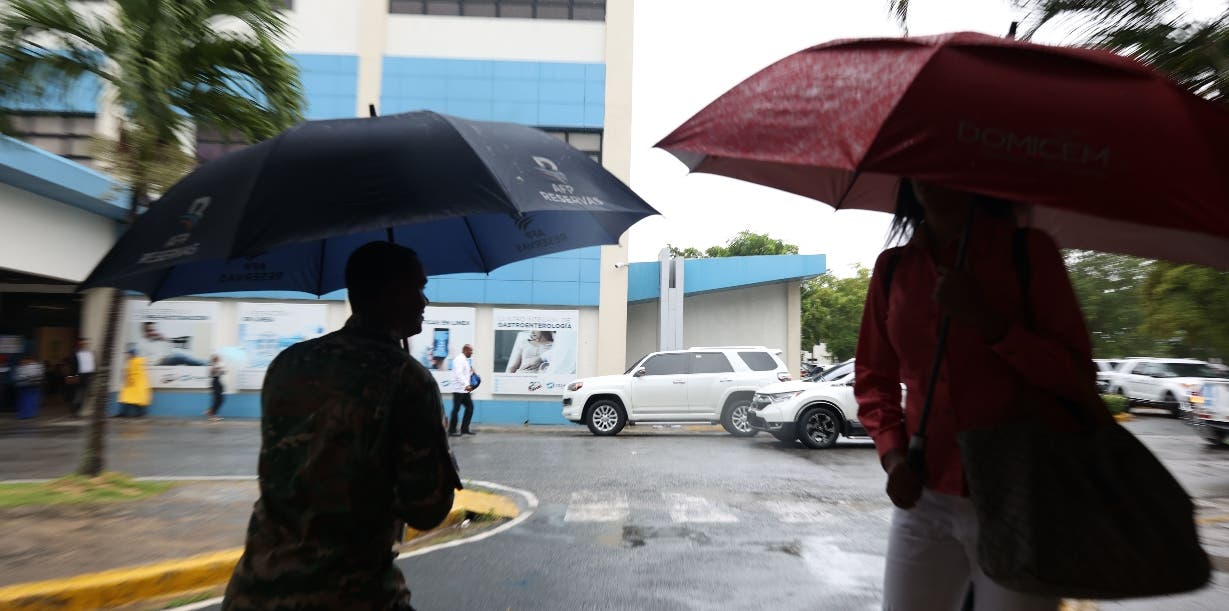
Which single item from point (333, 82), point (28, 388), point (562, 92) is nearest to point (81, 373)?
point (28, 388)

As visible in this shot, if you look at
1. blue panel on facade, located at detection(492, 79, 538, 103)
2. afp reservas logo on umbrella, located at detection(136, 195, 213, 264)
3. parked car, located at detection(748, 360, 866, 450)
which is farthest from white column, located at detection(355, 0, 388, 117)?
afp reservas logo on umbrella, located at detection(136, 195, 213, 264)

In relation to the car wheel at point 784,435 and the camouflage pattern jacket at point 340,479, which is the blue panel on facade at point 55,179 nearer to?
the car wheel at point 784,435

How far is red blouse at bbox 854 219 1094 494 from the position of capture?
1804 millimetres

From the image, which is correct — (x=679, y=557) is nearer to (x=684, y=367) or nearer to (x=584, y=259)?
(x=684, y=367)

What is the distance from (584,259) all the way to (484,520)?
46.0 ft

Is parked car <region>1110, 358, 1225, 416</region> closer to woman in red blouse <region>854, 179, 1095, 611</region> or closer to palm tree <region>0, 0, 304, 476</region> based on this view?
palm tree <region>0, 0, 304, 476</region>

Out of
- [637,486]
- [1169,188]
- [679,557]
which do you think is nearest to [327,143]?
[1169,188]

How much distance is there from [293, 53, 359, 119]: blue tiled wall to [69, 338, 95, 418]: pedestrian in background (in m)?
7.75

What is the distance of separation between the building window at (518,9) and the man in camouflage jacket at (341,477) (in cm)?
2111

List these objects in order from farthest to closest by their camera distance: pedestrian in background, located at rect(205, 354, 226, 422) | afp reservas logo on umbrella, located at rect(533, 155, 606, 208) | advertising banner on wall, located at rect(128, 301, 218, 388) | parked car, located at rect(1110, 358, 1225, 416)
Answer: parked car, located at rect(1110, 358, 1225, 416) < advertising banner on wall, located at rect(128, 301, 218, 388) < pedestrian in background, located at rect(205, 354, 226, 422) < afp reservas logo on umbrella, located at rect(533, 155, 606, 208)

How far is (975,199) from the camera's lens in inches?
78.2

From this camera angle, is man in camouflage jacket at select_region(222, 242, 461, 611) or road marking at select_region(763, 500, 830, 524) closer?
man in camouflage jacket at select_region(222, 242, 461, 611)

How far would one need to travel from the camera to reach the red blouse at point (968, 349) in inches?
71.0

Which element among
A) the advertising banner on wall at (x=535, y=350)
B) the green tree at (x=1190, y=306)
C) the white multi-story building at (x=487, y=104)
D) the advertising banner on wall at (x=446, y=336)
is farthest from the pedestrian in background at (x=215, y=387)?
the green tree at (x=1190, y=306)
